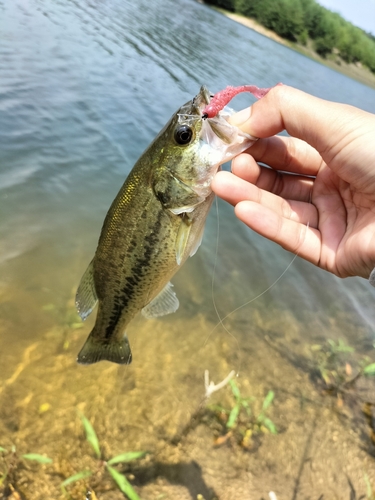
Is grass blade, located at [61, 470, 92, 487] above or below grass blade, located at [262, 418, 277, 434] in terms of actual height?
below

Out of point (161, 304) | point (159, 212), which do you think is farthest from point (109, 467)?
point (159, 212)

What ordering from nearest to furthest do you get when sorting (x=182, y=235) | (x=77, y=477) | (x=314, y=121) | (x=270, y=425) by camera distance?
(x=314, y=121) → (x=182, y=235) → (x=77, y=477) → (x=270, y=425)

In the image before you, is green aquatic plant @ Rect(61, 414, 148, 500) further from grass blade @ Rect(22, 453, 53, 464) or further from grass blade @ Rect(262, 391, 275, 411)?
grass blade @ Rect(262, 391, 275, 411)

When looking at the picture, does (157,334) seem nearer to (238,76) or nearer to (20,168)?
(20,168)

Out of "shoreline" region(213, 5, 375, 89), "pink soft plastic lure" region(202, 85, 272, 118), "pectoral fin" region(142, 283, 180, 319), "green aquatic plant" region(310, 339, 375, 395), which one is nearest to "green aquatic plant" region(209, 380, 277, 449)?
"green aquatic plant" region(310, 339, 375, 395)

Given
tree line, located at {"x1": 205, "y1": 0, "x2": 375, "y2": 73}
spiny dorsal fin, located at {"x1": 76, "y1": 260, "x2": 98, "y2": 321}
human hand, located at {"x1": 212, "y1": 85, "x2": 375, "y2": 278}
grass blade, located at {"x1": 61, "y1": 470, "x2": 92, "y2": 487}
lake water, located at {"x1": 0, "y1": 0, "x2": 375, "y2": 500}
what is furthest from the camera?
tree line, located at {"x1": 205, "y1": 0, "x2": 375, "y2": 73}

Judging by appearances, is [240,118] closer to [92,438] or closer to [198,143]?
[198,143]

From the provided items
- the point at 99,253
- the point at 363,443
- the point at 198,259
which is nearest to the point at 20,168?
the point at 198,259
